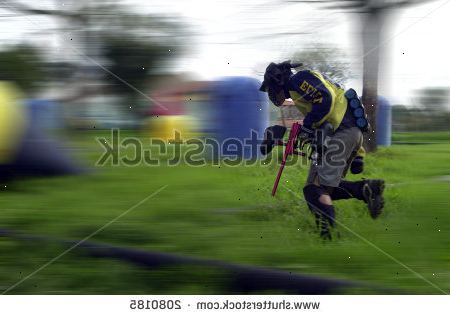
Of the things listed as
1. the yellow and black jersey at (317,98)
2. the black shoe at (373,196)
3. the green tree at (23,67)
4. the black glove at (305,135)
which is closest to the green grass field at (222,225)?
the black shoe at (373,196)

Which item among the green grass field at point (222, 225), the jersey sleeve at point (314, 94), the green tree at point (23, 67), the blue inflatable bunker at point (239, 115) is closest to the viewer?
the green grass field at point (222, 225)

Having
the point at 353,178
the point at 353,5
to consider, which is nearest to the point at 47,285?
the point at 353,178

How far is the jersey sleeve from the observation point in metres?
2.94

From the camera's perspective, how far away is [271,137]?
3160 mm

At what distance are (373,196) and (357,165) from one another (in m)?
0.20

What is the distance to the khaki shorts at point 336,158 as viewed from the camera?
119 inches

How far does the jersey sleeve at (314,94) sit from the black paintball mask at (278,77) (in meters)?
0.11

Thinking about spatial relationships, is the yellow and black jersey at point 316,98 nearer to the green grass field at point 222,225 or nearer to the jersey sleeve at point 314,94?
the jersey sleeve at point 314,94

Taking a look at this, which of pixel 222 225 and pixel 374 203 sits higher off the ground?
pixel 374 203

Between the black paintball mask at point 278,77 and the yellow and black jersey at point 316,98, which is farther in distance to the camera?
the black paintball mask at point 278,77

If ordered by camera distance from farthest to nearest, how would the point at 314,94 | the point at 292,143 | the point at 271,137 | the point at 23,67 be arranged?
the point at 23,67
the point at 271,137
the point at 292,143
the point at 314,94

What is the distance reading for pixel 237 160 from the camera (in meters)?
3.34

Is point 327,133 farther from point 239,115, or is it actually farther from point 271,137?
point 239,115

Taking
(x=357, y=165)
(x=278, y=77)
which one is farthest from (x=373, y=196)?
(x=278, y=77)
